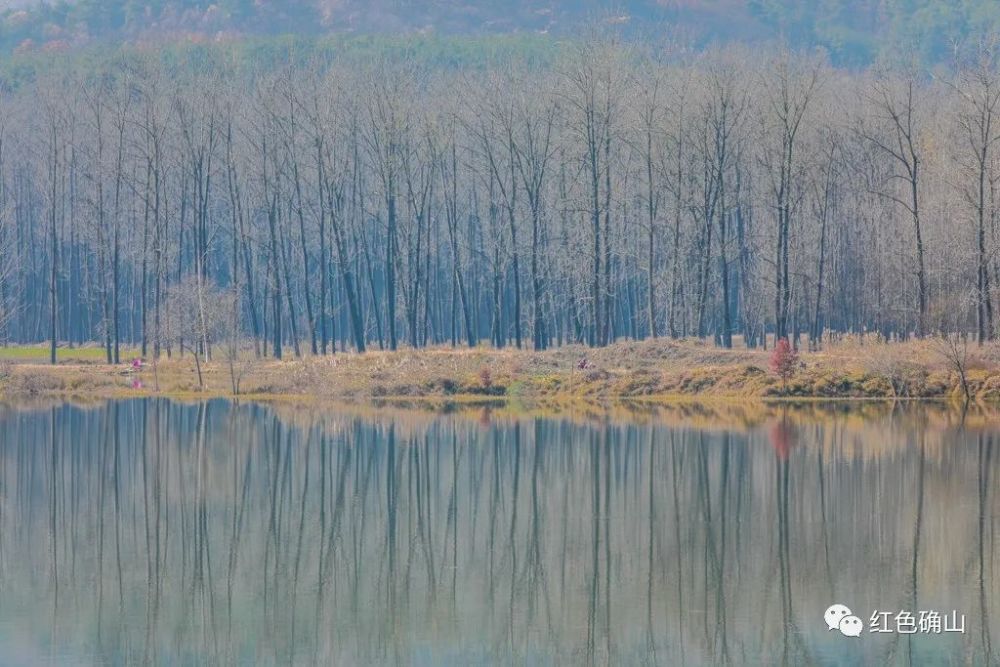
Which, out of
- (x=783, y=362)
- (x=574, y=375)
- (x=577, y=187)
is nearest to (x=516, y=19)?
(x=577, y=187)

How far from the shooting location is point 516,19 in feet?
534

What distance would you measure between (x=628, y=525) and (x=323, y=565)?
216 inches

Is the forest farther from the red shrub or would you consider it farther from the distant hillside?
the distant hillside

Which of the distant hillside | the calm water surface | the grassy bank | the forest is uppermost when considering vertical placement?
the distant hillside

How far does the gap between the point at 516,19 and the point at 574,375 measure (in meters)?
118

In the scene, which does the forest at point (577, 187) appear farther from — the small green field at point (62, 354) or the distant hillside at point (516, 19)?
the distant hillside at point (516, 19)

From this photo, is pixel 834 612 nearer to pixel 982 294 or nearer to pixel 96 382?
pixel 982 294

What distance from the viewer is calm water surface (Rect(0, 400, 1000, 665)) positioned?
1762 centimetres

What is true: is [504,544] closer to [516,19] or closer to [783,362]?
[783,362]

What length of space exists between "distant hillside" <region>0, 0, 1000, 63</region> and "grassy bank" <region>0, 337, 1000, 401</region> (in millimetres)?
86837

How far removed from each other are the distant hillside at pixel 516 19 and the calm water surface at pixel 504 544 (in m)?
110

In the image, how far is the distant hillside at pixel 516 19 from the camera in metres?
145

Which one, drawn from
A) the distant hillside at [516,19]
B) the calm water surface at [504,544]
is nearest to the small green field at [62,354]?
the calm water surface at [504,544]

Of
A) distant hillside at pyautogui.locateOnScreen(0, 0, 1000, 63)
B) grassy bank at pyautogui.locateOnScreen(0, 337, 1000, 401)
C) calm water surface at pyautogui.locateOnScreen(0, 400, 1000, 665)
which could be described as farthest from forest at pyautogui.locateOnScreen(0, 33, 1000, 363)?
distant hillside at pyautogui.locateOnScreen(0, 0, 1000, 63)
